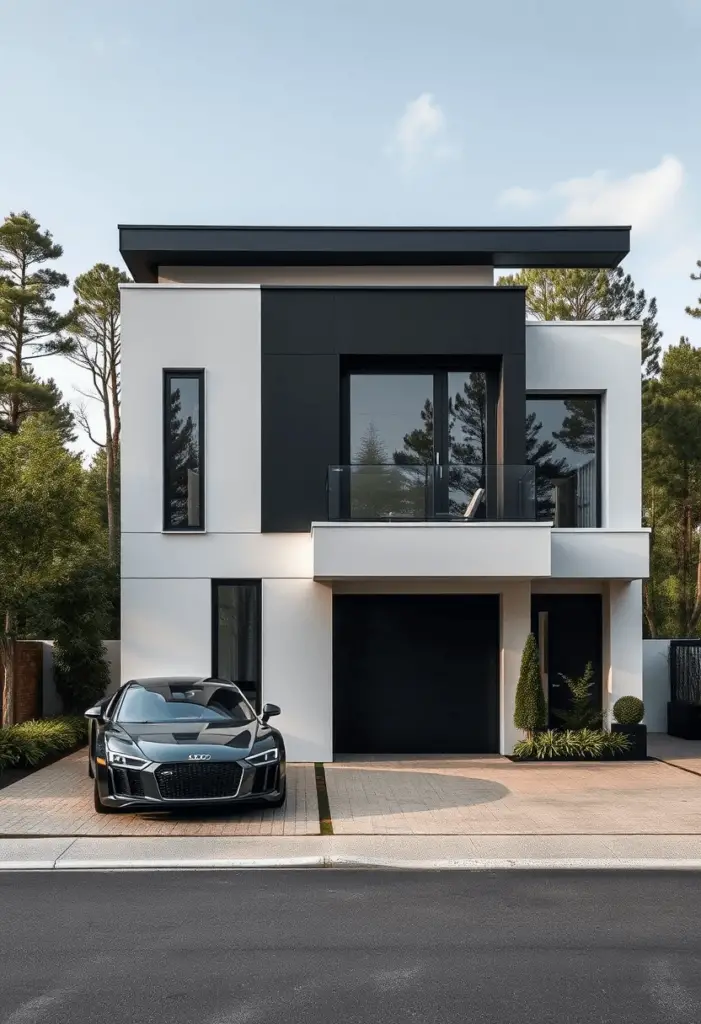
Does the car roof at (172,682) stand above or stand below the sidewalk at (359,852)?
above

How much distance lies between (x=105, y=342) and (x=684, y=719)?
2732cm

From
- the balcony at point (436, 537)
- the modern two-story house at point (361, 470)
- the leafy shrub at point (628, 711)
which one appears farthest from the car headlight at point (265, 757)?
the leafy shrub at point (628, 711)

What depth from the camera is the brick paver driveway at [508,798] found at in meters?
10.3

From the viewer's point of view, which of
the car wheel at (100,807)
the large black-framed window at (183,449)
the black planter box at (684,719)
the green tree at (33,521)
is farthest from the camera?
the black planter box at (684,719)

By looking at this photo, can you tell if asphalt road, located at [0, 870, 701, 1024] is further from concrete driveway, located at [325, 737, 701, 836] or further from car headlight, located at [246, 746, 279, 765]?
car headlight, located at [246, 746, 279, 765]

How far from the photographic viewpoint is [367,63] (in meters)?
14.7

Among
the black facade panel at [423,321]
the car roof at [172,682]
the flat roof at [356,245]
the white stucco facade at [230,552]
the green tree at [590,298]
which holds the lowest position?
the car roof at [172,682]

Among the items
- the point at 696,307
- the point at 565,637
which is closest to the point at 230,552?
the point at 565,637

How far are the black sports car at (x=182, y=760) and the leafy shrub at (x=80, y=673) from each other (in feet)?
24.3

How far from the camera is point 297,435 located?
15648mm

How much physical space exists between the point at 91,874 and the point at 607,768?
814 centimetres

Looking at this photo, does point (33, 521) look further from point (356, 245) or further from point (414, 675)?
point (356, 245)

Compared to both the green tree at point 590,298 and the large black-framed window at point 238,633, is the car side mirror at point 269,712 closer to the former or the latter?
the large black-framed window at point 238,633

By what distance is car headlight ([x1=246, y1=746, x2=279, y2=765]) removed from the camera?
1049 centimetres
